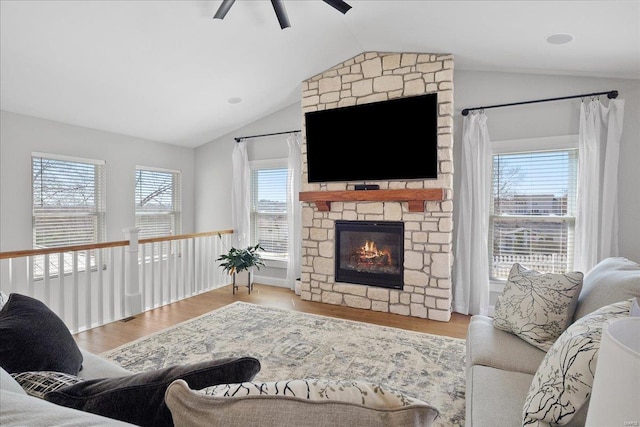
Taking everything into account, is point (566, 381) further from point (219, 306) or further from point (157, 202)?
point (157, 202)

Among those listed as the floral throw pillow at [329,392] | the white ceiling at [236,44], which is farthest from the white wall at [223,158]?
the floral throw pillow at [329,392]

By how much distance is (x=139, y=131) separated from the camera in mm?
5086

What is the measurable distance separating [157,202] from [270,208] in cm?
192

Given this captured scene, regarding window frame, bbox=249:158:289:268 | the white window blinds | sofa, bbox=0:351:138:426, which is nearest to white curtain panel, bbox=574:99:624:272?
window frame, bbox=249:158:289:268

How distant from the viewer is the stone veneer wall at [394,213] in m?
3.77

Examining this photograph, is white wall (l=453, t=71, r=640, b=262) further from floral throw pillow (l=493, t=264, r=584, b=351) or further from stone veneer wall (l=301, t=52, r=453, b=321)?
floral throw pillow (l=493, t=264, r=584, b=351)

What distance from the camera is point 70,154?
175 inches

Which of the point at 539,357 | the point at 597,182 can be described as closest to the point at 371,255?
the point at 597,182

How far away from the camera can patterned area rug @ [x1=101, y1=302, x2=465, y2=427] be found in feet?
7.94

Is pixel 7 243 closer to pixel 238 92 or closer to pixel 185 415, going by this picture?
pixel 238 92

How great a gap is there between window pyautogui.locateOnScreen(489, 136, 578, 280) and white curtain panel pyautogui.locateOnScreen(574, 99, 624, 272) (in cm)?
15

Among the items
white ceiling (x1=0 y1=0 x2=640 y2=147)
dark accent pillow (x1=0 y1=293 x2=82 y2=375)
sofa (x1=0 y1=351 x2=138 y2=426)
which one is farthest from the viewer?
white ceiling (x1=0 y1=0 x2=640 y2=147)

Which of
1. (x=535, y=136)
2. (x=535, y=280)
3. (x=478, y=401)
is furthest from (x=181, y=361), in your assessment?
(x=535, y=136)

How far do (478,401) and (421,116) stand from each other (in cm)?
307
